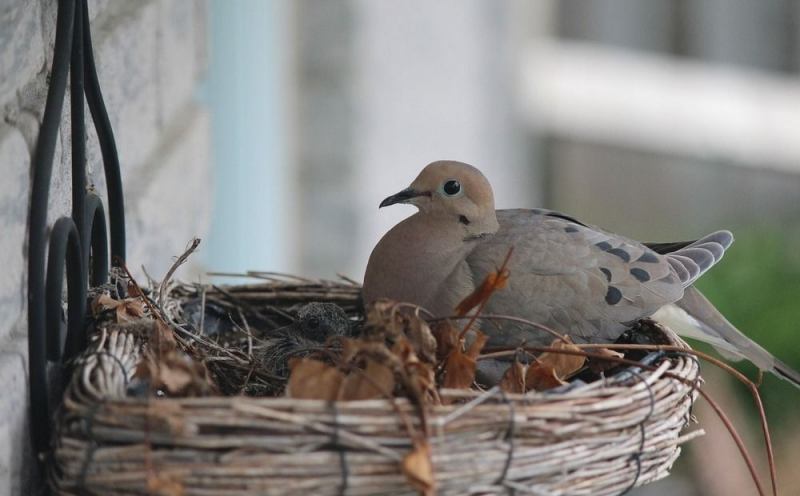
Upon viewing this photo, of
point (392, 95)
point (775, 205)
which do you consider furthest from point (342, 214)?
point (775, 205)

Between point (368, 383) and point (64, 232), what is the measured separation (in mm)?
429

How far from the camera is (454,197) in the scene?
5.97 feet

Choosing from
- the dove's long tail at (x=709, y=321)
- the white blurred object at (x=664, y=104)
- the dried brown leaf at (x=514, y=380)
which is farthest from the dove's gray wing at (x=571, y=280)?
the white blurred object at (x=664, y=104)

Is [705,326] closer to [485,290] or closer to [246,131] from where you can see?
[485,290]

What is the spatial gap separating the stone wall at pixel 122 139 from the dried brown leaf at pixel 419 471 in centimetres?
45

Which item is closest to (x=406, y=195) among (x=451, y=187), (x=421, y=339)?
(x=451, y=187)

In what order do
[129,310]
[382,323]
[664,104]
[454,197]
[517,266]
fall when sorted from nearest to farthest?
1. [382,323]
2. [129,310]
3. [517,266]
4. [454,197]
5. [664,104]

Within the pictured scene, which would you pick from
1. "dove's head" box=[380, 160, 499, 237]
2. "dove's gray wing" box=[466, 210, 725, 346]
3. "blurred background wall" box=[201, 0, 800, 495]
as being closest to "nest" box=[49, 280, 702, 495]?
"dove's gray wing" box=[466, 210, 725, 346]

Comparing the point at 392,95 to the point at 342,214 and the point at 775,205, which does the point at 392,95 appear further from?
the point at 775,205

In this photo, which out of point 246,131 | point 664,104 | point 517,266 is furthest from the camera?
point 664,104

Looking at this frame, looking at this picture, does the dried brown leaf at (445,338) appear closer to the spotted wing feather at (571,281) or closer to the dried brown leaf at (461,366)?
the dried brown leaf at (461,366)

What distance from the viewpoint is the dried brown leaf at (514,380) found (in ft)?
4.53

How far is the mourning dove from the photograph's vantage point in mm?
1704

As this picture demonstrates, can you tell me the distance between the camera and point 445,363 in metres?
1.35
